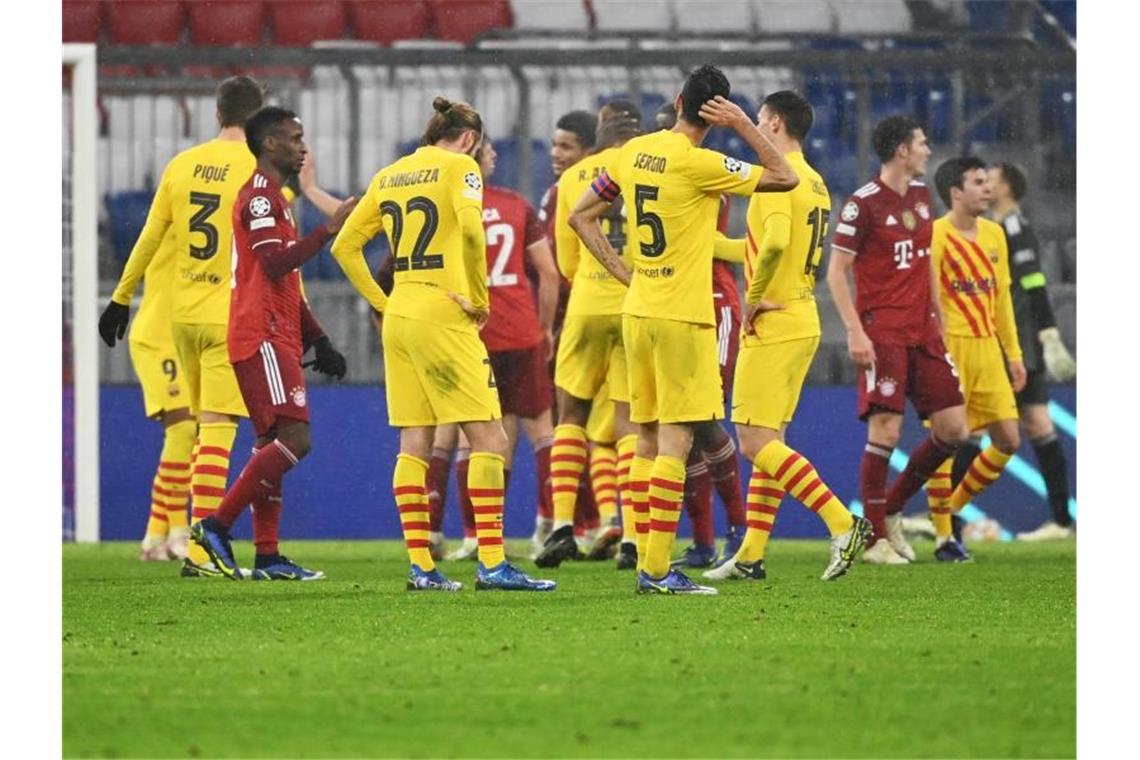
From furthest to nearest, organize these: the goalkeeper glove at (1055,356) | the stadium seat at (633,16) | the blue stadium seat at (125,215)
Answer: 1. the stadium seat at (633,16)
2. the blue stadium seat at (125,215)
3. the goalkeeper glove at (1055,356)

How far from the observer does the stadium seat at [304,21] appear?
14.2 meters

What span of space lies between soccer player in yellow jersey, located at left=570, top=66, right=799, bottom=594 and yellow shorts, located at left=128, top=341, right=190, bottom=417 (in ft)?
11.9

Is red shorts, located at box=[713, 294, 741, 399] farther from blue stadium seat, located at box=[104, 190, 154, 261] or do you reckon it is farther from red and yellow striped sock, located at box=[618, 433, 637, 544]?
blue stadium seat, located at box=[104, 190, 154, 261]

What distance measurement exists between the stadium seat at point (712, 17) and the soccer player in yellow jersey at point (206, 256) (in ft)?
17.3

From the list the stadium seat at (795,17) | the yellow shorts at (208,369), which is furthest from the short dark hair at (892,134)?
the stadium seat at (795,17)

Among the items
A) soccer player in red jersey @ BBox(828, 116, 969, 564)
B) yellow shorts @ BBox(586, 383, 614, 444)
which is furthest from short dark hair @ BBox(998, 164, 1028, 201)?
yellow shorts @ BBox(586, 383, 614, 444)

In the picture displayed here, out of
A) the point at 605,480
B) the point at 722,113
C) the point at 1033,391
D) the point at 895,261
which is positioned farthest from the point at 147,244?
the point at 1033,391

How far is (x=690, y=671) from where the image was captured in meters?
5.49

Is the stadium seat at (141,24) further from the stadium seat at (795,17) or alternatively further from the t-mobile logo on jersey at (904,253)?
the t-mobile logo on jersey at (904,253)

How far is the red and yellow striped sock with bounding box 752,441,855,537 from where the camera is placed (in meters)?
7.84

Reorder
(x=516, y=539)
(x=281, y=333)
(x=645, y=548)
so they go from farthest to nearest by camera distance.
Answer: (x=516, y=539)
(x=281, y=333)
(x=645, y=548)

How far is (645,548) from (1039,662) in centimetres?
235

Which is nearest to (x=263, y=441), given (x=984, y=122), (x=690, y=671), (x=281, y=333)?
(x=281, y=333)
